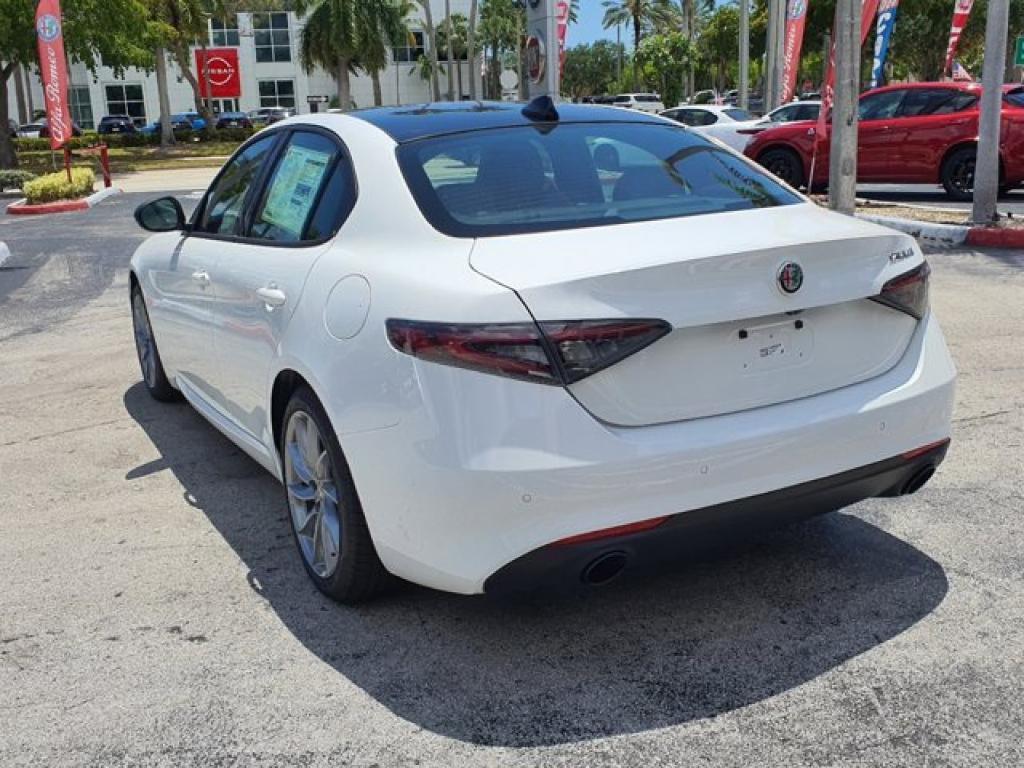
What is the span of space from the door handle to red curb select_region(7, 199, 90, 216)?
1700 centimetres

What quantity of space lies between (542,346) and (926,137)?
46.7ft

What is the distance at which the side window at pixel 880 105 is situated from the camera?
15.9 metres

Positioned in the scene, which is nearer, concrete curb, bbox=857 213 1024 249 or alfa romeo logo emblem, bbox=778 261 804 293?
alfa romeo logo emblem, bbox=778 261 804 293

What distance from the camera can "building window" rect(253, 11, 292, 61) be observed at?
71.2m

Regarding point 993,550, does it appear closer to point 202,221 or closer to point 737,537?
point 737,537

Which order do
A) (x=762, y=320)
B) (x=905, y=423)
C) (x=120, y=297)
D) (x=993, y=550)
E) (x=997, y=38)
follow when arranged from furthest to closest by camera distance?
(x=997, y=38), (x=120, y=297), (x=993, y=550), (x=905, y=423), (x=762, y=320)

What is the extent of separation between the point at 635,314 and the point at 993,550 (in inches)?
73.5

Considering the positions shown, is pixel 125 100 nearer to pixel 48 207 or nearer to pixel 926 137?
pixel 48 207

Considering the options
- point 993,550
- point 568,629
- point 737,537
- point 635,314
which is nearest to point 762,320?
point 635,314

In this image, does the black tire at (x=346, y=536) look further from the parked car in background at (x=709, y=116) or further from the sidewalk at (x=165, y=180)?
the sidewalk at (x=165, y=180)

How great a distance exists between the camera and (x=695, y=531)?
3.01 meters

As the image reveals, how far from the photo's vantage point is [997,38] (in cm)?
1127

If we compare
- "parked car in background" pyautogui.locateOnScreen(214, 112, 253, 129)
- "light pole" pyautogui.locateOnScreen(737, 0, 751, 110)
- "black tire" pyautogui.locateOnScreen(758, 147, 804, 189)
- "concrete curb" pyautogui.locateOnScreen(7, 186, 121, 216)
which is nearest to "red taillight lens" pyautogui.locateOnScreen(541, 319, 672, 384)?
"black tire" pyautogui.locateOnScreen(758, 147, 804, 189)

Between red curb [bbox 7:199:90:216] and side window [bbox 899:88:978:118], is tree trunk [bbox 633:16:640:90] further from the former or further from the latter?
side window [bbox 899:88:978:118]
